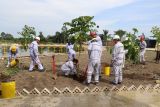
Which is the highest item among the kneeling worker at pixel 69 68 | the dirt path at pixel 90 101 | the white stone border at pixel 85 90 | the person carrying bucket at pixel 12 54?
the person carrying bucket at pixel 12 54

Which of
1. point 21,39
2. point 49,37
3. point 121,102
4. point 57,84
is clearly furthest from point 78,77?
point 49,37

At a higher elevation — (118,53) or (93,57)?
(118,53)

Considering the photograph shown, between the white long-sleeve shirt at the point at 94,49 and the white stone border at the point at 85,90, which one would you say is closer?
the white stone border at the point at 85,90

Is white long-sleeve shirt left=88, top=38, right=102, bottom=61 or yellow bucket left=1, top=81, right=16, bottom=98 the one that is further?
white long-sleeve shirt left=88, top=38, right=102, bottom=61

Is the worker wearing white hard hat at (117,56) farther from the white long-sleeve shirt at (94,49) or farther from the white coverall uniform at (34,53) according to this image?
the white coverall uniform at (34,53)

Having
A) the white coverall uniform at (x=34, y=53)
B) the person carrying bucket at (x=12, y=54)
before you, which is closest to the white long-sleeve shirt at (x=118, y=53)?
the white coverall uniform at (x=34, y=53)

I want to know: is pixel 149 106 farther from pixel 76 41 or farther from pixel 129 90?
pixel 76 41

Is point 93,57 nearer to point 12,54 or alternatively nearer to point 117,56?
point 117,56

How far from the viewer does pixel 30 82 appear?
14.1 m

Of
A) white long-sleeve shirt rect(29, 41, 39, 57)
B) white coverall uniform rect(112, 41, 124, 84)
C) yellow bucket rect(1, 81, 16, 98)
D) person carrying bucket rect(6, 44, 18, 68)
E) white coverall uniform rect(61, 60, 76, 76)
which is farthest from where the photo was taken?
person carrying bucket rect(6, 44, 18, 68)

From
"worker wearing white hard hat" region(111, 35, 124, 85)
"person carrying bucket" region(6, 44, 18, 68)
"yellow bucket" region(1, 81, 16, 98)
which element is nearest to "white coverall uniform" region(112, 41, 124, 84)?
"worker wearing white hard hat" region(111, 35, 124, 85)

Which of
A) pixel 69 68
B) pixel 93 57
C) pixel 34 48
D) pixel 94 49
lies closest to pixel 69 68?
pixel 69 68

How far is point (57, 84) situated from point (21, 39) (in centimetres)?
1498

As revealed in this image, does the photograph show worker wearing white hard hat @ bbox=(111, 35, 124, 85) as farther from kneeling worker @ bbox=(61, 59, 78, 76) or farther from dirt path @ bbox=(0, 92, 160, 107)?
kneeling worker @ bbox=(61, 59, 78, 76)
